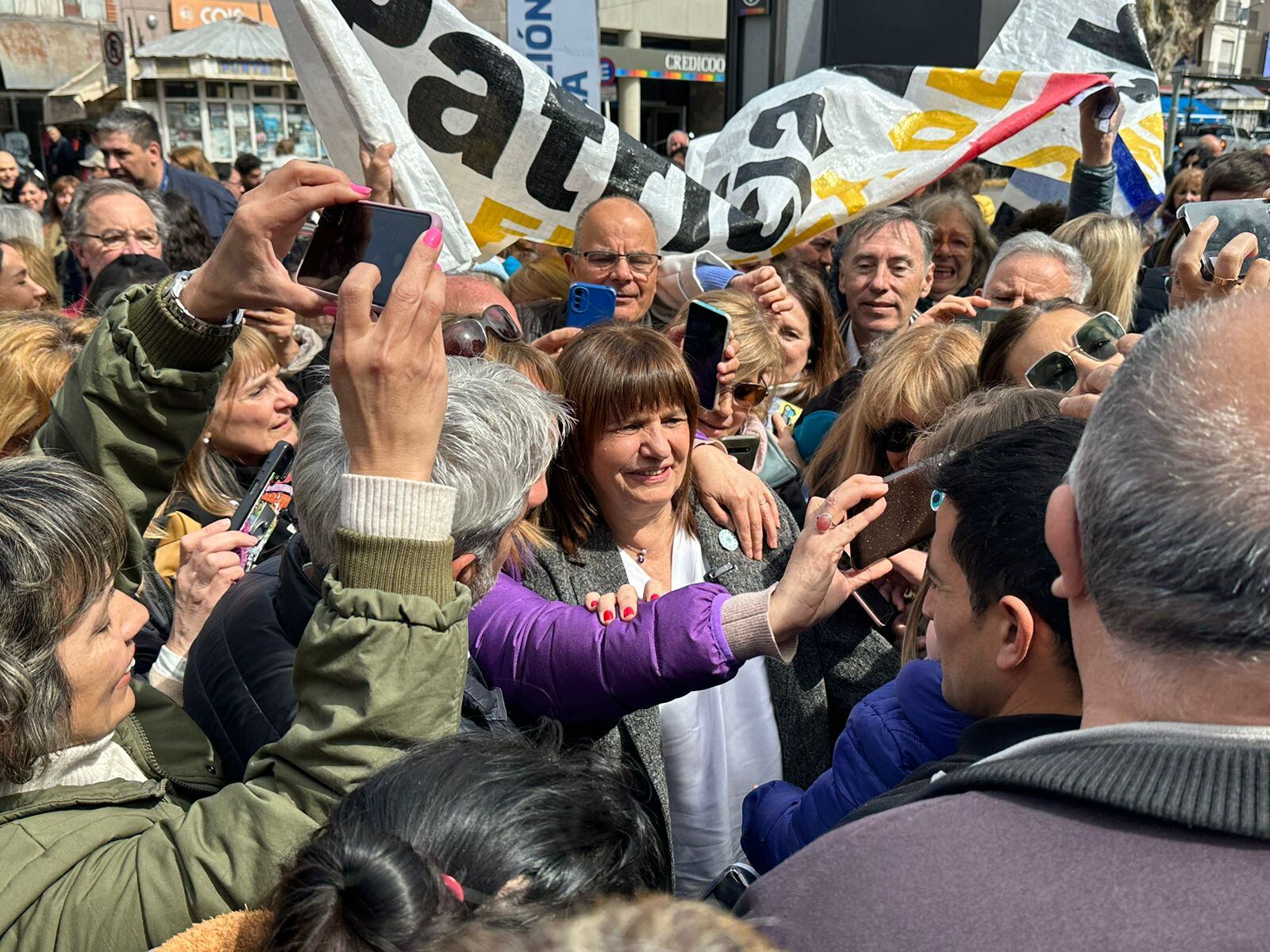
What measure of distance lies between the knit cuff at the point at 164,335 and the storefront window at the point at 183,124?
21.2m

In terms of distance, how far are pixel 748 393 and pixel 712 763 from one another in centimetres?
135

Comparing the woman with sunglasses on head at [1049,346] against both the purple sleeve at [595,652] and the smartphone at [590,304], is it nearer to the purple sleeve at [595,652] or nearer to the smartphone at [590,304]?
the purple sleeve at [595,652]

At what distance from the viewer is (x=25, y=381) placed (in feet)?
8.34

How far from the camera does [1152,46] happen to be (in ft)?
57.8

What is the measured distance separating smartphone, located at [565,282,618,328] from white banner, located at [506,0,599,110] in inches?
78.3

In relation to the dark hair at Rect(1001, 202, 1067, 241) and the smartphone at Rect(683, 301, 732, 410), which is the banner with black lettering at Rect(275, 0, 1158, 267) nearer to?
the dark hair at Rect(1001, 202, 1067, 241)

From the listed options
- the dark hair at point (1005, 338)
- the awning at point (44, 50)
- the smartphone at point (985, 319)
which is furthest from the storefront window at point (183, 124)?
the dark hair at point (1005, 338)

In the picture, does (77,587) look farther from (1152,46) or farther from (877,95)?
(1152,46)

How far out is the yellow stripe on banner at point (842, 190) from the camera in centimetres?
477

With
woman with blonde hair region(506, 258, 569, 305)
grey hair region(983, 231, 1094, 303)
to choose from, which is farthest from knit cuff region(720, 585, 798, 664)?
woman with blonde hair region(506, 258, 569, 305)

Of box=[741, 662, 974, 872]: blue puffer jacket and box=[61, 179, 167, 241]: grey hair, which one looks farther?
box=[61, 179, 167, 241]: grey hair

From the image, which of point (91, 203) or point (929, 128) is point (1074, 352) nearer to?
point (929, 128)

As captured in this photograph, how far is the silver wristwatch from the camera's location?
5.72 feet

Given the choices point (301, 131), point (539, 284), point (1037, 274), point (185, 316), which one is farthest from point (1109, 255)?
point (301, 131)
